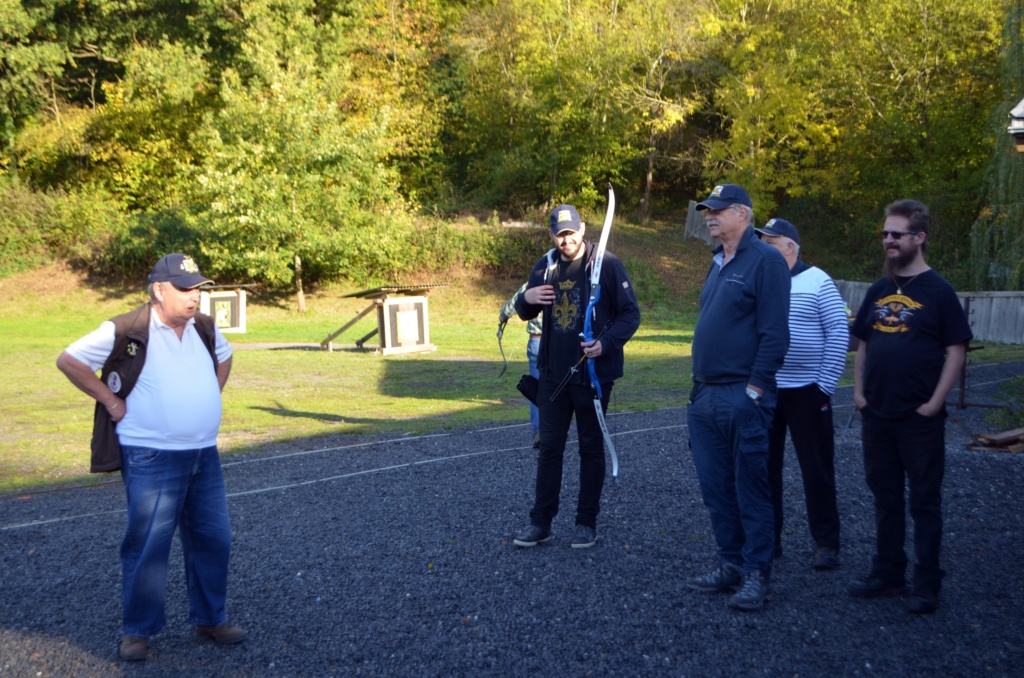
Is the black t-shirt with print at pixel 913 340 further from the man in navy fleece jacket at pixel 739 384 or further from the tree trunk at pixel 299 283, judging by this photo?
the tree trunk at pixel 299 283

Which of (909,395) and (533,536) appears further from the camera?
(533,536)

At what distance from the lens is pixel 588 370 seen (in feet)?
19.2

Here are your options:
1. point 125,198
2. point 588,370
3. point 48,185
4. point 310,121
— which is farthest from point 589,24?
point 588,370

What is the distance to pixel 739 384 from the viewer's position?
Answer: 4945 mm

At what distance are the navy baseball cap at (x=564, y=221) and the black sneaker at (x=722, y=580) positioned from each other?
2127 millimetres

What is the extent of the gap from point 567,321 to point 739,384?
4.39 ft

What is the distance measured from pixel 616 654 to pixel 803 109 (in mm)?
32331

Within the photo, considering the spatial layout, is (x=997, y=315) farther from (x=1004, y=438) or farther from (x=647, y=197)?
(x=647, y=197)

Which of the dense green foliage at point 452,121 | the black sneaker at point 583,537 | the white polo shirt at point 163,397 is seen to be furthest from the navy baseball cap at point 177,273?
the dense green foliage at point 452,121

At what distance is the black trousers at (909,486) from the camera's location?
489 cm

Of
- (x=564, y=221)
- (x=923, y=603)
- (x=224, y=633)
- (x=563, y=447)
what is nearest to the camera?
(x=224, y=633)

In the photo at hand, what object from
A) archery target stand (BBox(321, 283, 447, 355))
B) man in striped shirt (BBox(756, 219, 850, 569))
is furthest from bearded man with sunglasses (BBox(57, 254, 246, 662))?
archery target stand (BBox(321, 283, 447, 355))

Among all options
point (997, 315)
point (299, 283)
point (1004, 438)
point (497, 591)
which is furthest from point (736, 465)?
point (299, 283)

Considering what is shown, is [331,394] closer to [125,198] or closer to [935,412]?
[935,412]
